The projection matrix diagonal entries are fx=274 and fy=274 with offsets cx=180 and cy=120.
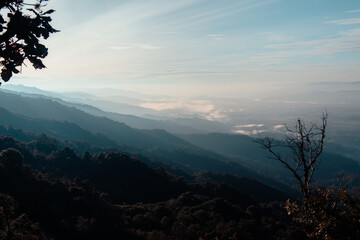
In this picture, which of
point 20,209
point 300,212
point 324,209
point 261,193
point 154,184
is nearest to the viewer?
point 324,209

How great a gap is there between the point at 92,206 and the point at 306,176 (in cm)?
4457

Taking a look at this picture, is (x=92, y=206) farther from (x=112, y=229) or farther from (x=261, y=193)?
(x=261, y=193)

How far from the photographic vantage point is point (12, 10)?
29.0 ft

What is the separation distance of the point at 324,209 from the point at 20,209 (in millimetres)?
42816

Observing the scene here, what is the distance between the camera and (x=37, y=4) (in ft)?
28.6

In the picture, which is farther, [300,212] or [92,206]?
[92,206]

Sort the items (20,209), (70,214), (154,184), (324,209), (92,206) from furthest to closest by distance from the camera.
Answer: (154,184), (92,206), (70,214), (20,209), (324,209)

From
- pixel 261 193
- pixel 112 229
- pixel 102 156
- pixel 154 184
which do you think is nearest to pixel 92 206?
pixel 112 229

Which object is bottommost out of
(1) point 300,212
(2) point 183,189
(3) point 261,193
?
(3) point 261,193

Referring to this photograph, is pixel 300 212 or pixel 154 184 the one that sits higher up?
pixel 300 212

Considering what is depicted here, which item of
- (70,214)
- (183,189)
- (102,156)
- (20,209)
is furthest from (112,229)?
(102,156)

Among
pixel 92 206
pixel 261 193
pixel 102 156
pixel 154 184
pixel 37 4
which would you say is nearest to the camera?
pixel 37 4

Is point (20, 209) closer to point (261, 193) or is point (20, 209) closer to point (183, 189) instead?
point (183, 189)

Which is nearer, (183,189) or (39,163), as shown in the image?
(183,189)
